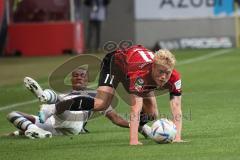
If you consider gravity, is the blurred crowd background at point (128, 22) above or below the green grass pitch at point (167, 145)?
below

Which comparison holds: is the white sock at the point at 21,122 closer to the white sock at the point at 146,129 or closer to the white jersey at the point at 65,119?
the white jersey at the point at 65,119

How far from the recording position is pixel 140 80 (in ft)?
39.9

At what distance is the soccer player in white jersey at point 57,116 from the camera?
1346 centimetres

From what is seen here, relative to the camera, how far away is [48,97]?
533 inches

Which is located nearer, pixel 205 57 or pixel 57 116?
pixel 57 116

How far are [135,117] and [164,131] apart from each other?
0.41 metres

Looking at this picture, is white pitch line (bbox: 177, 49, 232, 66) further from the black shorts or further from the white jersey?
the black shorts

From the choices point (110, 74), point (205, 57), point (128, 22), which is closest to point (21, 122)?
point (110, 74)

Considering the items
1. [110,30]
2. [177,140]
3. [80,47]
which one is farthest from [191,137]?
[110,30]

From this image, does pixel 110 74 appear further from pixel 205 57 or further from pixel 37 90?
pixel 205 57

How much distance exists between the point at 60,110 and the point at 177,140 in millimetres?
1944

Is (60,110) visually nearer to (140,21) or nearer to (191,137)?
(191,137)

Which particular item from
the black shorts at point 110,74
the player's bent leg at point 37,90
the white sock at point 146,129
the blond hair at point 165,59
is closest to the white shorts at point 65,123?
the player's bent leg at point 37,90

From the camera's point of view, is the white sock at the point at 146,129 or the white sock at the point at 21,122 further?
the white sock at the point at 21,122
